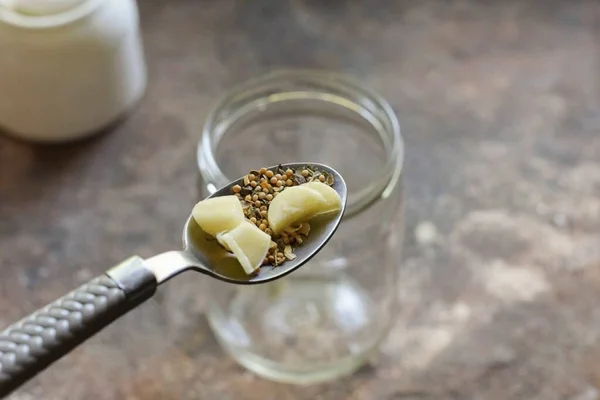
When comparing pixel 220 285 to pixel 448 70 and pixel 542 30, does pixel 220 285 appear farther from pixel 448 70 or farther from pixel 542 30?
pixel 542 30

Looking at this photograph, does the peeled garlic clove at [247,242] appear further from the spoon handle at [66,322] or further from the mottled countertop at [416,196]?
the mottled countertop at [416,196]

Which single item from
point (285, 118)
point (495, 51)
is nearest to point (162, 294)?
point (285, 118)

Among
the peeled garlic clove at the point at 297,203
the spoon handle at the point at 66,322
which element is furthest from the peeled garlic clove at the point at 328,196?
the spoon handle at the point at 66,322

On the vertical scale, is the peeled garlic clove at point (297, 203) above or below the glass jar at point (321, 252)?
above

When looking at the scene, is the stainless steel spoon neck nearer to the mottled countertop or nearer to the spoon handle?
the spoon handle

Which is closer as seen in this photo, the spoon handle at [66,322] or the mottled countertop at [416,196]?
the spoon handle at [66,322]

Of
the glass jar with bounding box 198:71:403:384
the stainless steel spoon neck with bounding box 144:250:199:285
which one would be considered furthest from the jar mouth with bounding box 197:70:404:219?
the stainless steel spoon neck with bounding box 144:250:199:285

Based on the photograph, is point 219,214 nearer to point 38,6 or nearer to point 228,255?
point 228,255
